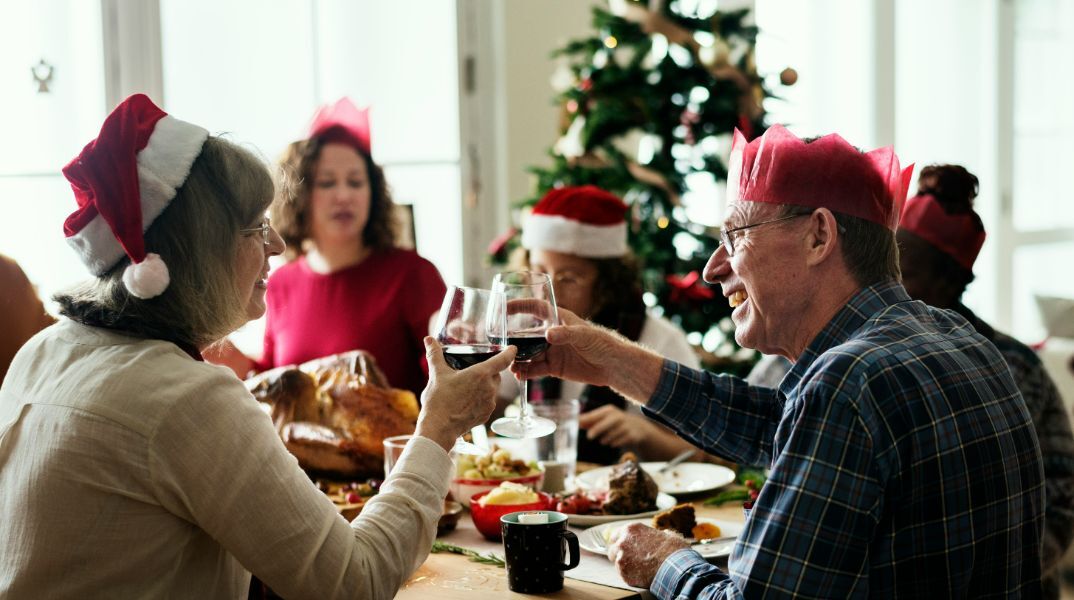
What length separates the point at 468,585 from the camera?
1.69 metres

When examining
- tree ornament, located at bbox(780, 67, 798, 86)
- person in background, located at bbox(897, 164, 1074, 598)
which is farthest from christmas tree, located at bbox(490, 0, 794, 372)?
person in background, located at bbox(897, 164, 1074, 598)

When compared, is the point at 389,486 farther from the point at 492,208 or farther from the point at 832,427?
the point at 492,208

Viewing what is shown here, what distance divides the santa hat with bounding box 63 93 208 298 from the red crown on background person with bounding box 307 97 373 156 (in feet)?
5.92

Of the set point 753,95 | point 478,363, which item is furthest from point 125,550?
point 753,95

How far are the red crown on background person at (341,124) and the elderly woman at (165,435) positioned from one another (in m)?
1.75

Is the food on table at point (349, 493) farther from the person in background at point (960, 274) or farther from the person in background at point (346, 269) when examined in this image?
the person in background at point (960, 274)

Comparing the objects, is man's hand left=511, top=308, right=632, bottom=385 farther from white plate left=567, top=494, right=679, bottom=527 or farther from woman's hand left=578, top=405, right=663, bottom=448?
woman's hand left=578, top=405, right=663, bottom=448

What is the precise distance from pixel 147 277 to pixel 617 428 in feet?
4.80

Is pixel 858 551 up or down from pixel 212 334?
down

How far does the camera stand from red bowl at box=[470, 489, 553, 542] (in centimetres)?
190

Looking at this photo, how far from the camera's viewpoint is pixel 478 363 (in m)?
1.64

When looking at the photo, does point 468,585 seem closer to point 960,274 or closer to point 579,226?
point 960,274

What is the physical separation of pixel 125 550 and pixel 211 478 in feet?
0.49

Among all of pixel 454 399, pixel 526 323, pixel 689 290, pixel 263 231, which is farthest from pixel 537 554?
pixel 689 290
